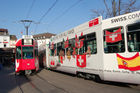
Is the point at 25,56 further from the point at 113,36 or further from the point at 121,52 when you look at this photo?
the point at 121,52

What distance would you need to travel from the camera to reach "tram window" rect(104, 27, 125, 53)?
5980 millimetres

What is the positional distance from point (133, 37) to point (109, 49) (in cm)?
111

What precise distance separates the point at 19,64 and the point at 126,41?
8.35 metres

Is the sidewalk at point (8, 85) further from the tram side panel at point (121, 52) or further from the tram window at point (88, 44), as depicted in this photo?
the tram side panel at point (121, 52)

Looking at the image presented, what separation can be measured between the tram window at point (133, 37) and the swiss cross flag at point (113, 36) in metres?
0.37

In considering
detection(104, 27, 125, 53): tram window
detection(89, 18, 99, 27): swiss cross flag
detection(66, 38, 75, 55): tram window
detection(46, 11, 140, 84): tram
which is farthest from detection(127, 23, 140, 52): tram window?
detection(66, 38, 75, 55): tram window

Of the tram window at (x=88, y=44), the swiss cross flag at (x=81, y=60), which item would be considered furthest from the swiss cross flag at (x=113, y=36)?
the swiss cross flag at (x=81, y=60)

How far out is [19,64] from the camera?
37.0ft

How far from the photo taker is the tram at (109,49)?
5583 mm

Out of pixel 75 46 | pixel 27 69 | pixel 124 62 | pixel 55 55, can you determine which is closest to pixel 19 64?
pixel 27 69

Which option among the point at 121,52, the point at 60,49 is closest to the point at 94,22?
the point at 121,52

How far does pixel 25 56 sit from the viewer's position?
11617 mm

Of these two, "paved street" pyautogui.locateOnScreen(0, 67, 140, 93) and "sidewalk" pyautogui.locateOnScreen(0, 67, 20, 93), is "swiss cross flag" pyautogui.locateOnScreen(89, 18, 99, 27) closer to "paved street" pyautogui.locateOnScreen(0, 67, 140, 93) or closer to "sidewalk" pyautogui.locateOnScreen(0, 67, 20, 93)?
"paved street" pyautogui.locateOnScreen(0, 67, 140, 93)

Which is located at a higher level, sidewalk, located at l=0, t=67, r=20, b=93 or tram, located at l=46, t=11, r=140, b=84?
tram, located at l=46, t=11, r=140, b=84
